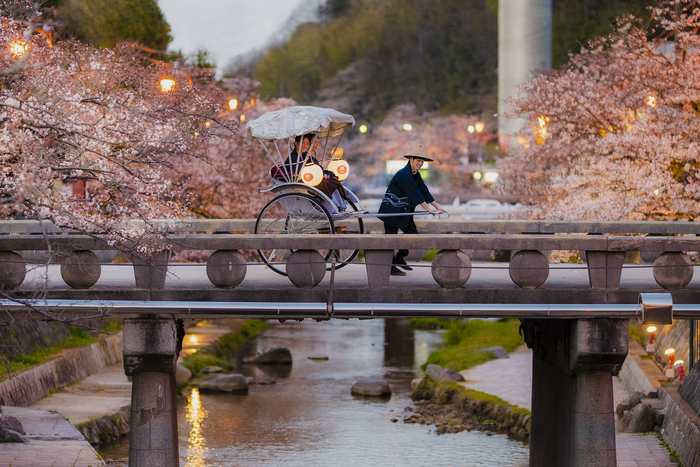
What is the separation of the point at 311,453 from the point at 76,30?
2022 cm

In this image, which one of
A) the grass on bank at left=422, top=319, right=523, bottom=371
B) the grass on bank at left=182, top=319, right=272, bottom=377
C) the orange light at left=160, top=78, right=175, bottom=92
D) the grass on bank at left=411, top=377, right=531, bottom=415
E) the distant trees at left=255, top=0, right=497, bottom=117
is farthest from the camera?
the distant trees at left=255, top=0, right=497, bottom=117

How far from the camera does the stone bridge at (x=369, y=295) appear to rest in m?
10.2

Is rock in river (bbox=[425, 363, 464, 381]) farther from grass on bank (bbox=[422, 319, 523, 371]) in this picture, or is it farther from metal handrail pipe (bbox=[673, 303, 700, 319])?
metal handrail pipe (bbox=[673, 303, 700, 319])

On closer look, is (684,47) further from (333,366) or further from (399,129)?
(399,129)

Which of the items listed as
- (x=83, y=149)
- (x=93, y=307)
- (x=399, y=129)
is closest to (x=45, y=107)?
(x=83, y=149)

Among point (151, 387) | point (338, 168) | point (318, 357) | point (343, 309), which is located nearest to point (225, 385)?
point (318, 357)

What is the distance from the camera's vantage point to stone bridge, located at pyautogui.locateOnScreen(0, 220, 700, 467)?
10156 mm

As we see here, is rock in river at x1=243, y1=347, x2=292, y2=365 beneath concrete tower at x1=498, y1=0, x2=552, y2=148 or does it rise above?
beneath

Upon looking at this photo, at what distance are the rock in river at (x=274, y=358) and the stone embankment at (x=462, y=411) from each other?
21.5 ft

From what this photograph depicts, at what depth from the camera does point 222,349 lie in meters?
32.6

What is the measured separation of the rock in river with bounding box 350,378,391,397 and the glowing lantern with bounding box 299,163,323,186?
14.8 m

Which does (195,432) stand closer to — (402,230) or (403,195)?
(402,230)

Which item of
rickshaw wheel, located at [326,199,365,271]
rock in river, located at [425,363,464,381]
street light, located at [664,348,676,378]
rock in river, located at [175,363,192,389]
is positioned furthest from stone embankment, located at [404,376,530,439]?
rickshaw wheel, located at [326,199,365,271]

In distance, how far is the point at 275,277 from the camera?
1180cm
